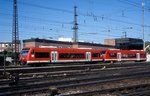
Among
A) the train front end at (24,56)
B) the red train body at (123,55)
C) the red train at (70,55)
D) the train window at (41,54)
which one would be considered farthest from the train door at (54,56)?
the red train body at (123,55)

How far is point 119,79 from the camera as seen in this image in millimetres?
18766

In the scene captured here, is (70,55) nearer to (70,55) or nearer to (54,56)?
(70,55)

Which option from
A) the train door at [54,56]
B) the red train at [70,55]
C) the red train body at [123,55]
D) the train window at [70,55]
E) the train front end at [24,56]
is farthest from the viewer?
the red train body at [123,55]

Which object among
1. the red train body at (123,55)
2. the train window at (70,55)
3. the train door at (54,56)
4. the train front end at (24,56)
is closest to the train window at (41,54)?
the train door at (54,56)

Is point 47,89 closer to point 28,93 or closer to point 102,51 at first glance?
point 28,93

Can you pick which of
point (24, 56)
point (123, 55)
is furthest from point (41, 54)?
point (123, 55)

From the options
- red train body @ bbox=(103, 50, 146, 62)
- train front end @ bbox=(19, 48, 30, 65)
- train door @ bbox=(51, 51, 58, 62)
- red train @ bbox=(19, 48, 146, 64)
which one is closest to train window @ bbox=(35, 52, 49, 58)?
red train @ bbox=(19, 48, 146, 64)

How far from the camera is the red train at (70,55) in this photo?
118ft

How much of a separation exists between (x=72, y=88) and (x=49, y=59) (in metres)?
23.0

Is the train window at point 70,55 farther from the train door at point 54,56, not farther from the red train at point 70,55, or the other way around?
the train door at point 54,56

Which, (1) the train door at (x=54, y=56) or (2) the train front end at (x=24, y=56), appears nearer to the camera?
(2) the train front end at (x=24, y=56)

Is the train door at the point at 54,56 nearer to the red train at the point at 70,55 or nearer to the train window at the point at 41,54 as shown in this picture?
the red train at the point at 70,55

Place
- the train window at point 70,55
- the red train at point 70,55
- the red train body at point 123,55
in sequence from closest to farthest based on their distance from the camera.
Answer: the red train at point 70,55 → the train window at point 70,55 → the red train body at point 123,55

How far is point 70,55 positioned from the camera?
4088 cm
